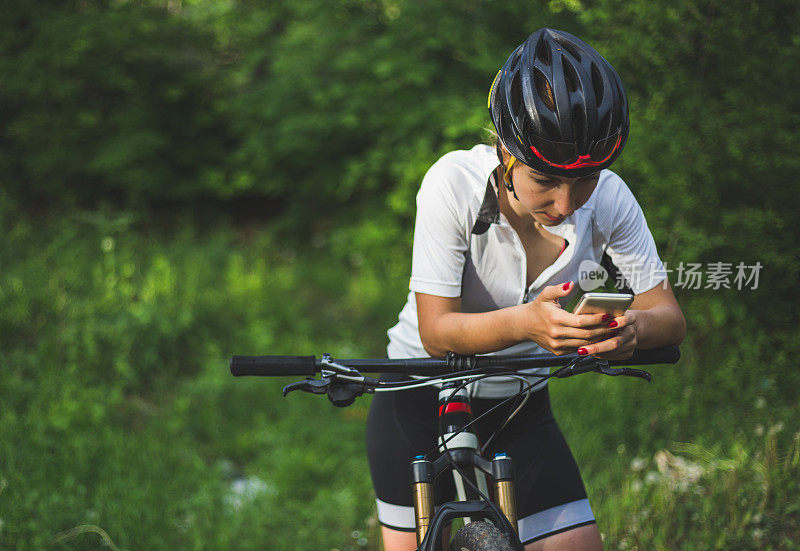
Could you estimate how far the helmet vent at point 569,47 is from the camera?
2.08 m

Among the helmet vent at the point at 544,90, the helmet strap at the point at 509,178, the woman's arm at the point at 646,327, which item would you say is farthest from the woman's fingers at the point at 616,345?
the helmet vent at the point at 544,90

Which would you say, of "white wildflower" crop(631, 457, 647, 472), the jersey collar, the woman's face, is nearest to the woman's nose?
the woman's face

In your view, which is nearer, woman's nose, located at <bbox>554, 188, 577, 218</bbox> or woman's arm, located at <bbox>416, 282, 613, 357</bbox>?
woman's arm, located at <bbox>416, 282, 613, 357</bbox>

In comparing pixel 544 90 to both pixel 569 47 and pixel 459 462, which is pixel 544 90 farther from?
pixel 459 462

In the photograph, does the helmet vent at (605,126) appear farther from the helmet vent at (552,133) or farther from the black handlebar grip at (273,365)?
the black handlebar grip at (273,365)

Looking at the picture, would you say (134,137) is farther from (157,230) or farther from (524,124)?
(524,124)

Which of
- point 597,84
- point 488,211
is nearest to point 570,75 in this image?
point 597,84

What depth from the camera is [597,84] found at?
202cm

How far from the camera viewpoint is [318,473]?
15.8 feet

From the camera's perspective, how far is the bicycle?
181cm

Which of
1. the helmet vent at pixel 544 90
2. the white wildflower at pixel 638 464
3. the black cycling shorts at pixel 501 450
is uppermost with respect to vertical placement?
the helmet vent at pixel 544 90

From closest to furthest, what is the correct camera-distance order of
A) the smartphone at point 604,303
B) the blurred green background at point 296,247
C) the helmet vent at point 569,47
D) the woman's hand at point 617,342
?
the smartphone at point 604,303
the woman's hand at point 617,342
the helmet vent at point 569,47
the blurred green background at point 296,247

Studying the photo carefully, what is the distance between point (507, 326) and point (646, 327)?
0.45m

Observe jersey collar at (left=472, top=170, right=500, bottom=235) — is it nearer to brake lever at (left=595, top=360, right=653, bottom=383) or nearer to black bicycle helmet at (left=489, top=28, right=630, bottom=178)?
black bicycle helmet at (left=489, top=28, right=630, bottom=178)
